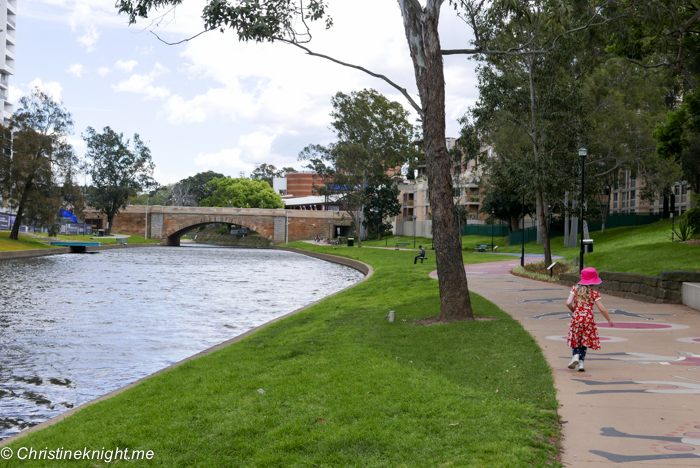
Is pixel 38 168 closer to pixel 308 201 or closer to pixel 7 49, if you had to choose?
pixel 7 49

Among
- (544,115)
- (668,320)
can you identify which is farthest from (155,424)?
(544,115)

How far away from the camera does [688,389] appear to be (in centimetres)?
705

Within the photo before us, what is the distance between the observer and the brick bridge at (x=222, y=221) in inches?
3174

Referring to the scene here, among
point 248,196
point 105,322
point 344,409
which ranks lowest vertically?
point 105,322

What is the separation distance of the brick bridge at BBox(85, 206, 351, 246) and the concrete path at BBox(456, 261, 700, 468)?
68518mm

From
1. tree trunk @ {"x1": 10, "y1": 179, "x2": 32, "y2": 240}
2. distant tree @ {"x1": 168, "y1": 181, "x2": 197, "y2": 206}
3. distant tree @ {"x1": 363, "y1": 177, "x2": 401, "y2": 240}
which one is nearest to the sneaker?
tree trunk @ {"x1": 10, "y1": 179, "x2": 32, "y2": 240}

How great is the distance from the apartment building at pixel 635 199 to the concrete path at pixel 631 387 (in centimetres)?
4574

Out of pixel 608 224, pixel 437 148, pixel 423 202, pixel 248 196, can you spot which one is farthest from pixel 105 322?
pixel 248 196

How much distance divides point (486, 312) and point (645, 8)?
32.7ft

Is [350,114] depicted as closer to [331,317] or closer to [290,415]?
[331,317]

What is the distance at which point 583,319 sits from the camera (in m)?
8.06

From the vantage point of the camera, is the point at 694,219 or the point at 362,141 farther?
the point at 362,141

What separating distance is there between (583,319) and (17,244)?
1828 inches

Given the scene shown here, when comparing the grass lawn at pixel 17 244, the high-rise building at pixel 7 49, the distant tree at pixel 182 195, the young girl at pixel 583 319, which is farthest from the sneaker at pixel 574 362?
the distant tree at pixel 182 195
